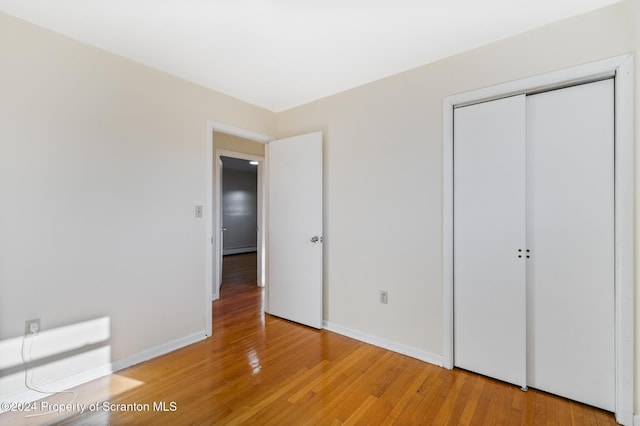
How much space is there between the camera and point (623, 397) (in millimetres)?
1649

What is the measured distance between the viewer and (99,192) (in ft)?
7.02

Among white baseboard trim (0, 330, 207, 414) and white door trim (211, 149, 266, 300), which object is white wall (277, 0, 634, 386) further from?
white door trim (211, 149, 266, 300)

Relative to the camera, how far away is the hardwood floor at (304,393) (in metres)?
1.70

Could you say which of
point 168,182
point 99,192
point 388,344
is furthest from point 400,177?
point 99,192

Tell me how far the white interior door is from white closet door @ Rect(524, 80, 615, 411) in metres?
1.83

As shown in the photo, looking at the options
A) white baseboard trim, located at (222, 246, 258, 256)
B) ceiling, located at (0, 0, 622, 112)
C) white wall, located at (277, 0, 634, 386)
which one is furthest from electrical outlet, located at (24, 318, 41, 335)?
white baseboard trim, located at (222, 246, 258, 256)

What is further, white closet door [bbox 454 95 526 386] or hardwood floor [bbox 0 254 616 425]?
white closet door [bbox 454 95 526 386]

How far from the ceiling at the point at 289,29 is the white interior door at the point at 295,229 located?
2.82 feet

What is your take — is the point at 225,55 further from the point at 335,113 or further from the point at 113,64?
the point at 335,113

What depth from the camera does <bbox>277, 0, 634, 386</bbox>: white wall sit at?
1973 mm

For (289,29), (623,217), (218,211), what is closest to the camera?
(623,217)

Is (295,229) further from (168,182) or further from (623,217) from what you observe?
(623,217)

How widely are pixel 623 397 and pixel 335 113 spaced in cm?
296

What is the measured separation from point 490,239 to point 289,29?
A: 2.07 meters
